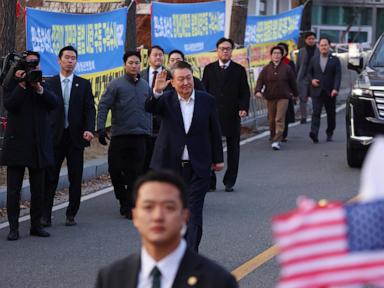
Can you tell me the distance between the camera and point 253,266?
29.1 ft

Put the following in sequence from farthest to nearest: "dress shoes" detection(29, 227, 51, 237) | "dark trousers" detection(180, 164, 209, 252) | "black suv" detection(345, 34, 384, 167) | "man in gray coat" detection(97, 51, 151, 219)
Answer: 1. "black suv" detection(345, 34, 384, 167)
2. "man in gray coat" detection(97, 51, 151, 219)
3. "dress shoes" detection(29, 227, 51, 237)
4. "dark trousers" detection(180, 164, 209, 252)

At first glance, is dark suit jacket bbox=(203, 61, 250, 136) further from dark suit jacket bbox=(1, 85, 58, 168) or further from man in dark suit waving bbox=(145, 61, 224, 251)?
man in dark suit waving bbox=(145, 61, 224, 251)

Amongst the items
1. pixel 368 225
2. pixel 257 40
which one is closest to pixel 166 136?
pixel 368 225

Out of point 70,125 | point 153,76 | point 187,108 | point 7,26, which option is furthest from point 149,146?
point 187,108

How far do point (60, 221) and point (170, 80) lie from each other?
256 centimetres

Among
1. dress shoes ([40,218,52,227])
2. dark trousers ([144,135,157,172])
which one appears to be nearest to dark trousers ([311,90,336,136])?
dark trousers ([144,135,157,172])

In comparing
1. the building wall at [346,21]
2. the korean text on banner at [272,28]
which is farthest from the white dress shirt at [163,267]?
the building wall at [346,21]

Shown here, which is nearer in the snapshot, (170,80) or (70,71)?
(170,80)

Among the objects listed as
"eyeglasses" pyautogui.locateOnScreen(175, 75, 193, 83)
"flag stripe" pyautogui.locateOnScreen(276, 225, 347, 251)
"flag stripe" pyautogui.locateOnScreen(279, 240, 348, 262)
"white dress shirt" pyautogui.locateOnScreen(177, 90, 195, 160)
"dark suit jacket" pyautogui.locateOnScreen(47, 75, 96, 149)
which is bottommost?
"dark suit jacket" pyautogui.locateOnScreen(47, 75, 96, 149)

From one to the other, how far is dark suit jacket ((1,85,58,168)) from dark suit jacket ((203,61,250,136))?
3721 mm

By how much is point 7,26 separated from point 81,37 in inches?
76.1

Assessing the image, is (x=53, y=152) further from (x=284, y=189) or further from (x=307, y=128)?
(x=307, y=128)

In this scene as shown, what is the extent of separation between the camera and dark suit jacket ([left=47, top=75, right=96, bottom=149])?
10.9m

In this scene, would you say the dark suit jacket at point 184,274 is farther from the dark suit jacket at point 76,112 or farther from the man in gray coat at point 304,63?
the man in gray coat at point 304,63
